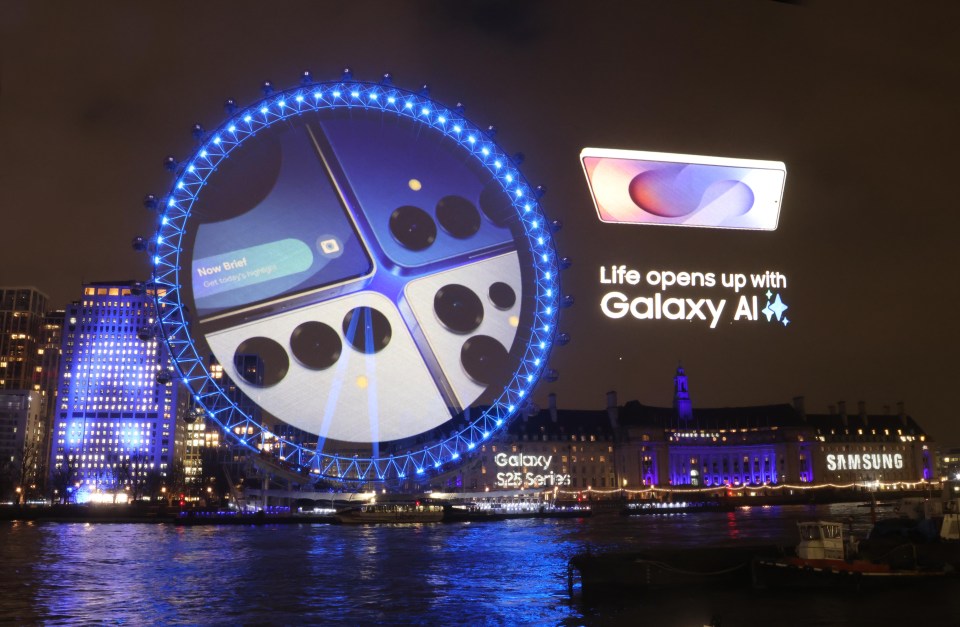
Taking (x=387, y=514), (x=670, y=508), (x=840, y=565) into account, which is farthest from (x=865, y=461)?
(x=840, y=565)

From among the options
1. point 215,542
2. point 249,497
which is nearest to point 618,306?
point 215,542

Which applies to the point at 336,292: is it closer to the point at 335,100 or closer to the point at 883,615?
the point at 335,100

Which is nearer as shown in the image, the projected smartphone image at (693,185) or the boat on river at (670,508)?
the projected smartphone image at (693,185)

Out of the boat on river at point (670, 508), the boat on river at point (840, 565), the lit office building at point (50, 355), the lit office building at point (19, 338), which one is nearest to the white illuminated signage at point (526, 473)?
the boat on river at point (670, 508)

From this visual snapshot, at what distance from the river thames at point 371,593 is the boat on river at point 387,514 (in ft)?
75.4

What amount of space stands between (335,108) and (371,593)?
17343 millimetres

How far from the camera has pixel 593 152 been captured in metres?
16.0

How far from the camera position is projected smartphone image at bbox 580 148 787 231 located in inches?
626

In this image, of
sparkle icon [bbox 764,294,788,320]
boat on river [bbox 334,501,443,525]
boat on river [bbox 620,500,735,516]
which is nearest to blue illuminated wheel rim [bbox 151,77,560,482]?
sparkle icon [bbox 764,294,788,320]

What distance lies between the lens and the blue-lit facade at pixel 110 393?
126500 millimetres

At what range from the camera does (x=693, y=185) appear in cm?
1631

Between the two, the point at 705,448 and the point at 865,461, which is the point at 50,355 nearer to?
the point at 705,448

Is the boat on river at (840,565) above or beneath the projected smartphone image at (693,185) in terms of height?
beneath

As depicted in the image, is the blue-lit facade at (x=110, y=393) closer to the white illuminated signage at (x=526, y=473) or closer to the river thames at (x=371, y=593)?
the white illuminated signage at (x=526, y=473)
